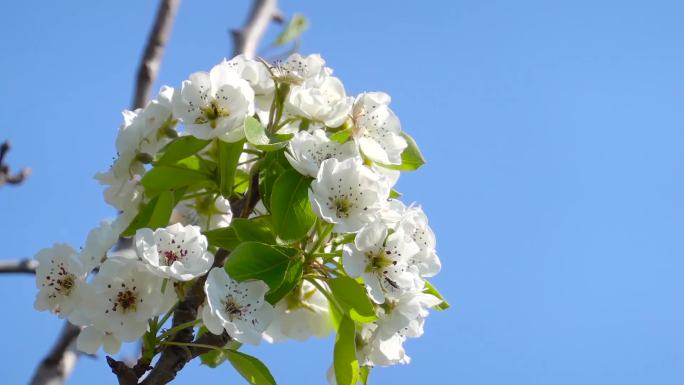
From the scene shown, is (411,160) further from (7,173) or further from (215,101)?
(7,173)

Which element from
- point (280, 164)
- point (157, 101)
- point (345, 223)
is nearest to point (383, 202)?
point (345, 223)

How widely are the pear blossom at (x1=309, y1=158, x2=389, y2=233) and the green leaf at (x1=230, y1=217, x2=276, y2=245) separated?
0.40 feet

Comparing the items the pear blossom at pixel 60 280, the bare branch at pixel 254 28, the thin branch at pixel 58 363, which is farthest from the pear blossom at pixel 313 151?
the bare branch at pixel 254 28

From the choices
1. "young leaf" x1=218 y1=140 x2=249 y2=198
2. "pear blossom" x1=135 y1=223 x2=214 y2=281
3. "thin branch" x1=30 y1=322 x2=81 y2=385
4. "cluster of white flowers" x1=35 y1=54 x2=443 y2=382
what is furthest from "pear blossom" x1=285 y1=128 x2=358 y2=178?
"thin branch" x1=30 y1=322 x2=81 y2=385

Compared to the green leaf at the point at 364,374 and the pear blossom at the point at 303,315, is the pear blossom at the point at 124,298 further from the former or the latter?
the green leaf at the point at 364,374

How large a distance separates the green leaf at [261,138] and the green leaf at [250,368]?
380 mm

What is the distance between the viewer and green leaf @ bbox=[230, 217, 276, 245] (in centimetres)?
151

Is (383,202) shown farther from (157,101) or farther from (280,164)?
(157,101)

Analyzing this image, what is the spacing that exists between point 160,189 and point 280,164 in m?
0.26

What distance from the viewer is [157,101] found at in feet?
5.68

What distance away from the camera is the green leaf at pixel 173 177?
167 centimetres

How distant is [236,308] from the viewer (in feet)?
4.65

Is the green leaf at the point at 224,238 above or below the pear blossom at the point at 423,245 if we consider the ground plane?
below

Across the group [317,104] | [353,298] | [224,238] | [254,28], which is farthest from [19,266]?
[353,298]
